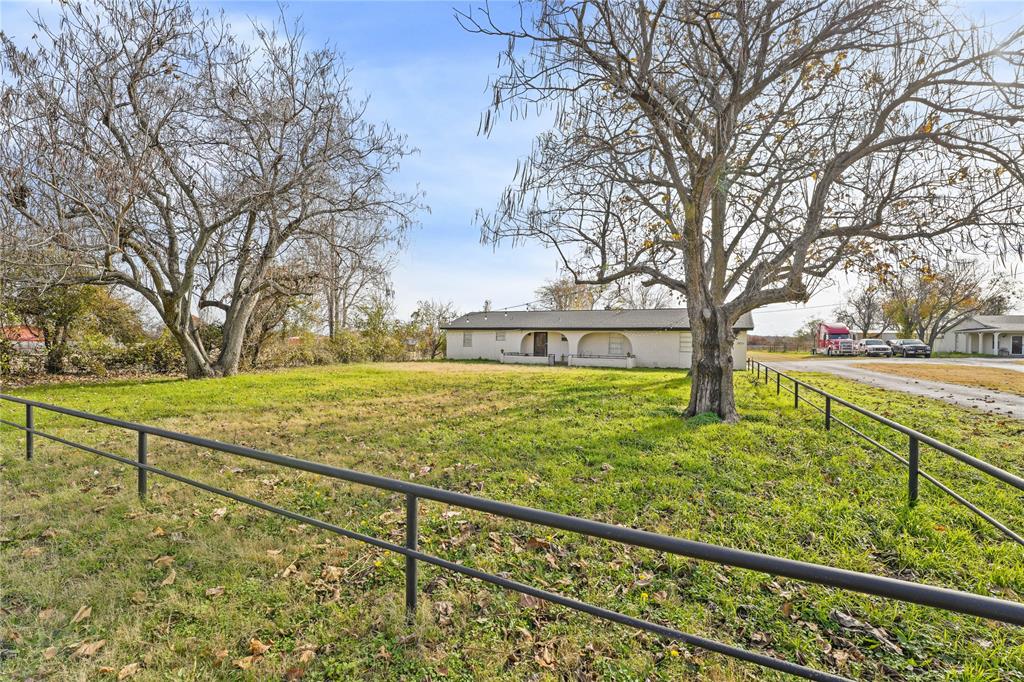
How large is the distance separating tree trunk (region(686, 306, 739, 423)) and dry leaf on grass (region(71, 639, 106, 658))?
911cm

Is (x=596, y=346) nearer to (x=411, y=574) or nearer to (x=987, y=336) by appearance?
(x=411, y=574)

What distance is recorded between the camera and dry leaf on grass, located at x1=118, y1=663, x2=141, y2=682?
7.92 feet

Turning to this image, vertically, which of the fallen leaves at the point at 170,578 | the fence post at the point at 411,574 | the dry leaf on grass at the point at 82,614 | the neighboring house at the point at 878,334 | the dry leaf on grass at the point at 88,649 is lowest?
the dry leaf on grass at the point at 88,649

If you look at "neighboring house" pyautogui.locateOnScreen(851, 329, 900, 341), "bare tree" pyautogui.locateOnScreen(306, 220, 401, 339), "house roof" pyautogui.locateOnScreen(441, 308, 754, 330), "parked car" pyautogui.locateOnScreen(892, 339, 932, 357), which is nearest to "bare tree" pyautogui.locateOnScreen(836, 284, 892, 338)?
"neighboring house" pyautogui.locateOnScreen(851, 329, 900, 341)

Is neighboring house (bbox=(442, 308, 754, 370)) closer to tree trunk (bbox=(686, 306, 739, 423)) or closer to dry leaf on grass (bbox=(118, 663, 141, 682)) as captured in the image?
tree trunk (bbox=(686, 306, 739, 423))

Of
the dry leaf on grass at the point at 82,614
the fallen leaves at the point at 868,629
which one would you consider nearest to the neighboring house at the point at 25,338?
the dry leaf on grass at the point at 82,614

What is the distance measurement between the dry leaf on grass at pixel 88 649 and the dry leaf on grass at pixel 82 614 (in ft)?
0.96

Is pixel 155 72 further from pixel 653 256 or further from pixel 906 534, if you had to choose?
pixel 906 534

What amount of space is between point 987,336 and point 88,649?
213 ft

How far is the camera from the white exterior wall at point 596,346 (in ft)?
84.0

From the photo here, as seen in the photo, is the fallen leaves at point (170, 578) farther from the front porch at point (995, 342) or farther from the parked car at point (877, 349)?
the front porch at point (995, 342)

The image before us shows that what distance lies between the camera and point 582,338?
29.3 meters

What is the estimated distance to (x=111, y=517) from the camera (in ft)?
14.0

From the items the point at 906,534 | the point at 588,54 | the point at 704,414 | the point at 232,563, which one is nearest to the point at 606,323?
the point at 704,414
